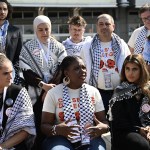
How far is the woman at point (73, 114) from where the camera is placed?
3.56 meters

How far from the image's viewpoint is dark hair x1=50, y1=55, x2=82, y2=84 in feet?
12.4

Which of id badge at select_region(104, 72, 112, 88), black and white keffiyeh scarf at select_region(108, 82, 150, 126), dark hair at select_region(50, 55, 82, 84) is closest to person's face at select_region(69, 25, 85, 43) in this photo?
id badge at select_region(104, 72, 112, 88)

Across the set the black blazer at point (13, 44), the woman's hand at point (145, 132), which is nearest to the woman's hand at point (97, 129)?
the woman's hand at point (145, 132)

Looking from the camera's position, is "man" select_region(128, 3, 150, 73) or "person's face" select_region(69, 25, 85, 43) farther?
"person's face" select_region(69, 25, 85, 43)

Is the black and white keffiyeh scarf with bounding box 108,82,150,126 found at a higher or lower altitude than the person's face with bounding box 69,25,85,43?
lower

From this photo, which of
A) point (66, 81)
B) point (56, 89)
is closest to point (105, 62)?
point (66, 81)

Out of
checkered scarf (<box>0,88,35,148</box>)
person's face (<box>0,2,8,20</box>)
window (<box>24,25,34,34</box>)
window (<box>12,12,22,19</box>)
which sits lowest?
checkered scarf (<box>0,88,35,148</box>)

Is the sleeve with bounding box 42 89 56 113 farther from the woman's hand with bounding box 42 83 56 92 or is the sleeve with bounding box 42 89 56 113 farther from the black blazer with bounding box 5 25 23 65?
the black blazer with bounding box 5 25 23 65

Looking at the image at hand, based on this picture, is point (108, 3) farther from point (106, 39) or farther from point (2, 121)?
point (2, 121)

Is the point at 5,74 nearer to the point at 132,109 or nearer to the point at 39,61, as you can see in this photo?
the point at 39,61

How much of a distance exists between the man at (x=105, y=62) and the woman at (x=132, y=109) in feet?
1.47

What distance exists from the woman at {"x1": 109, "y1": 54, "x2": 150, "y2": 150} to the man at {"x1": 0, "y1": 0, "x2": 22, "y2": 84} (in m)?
1.26

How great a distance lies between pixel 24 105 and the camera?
11.6 feet

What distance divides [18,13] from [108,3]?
183 inches
